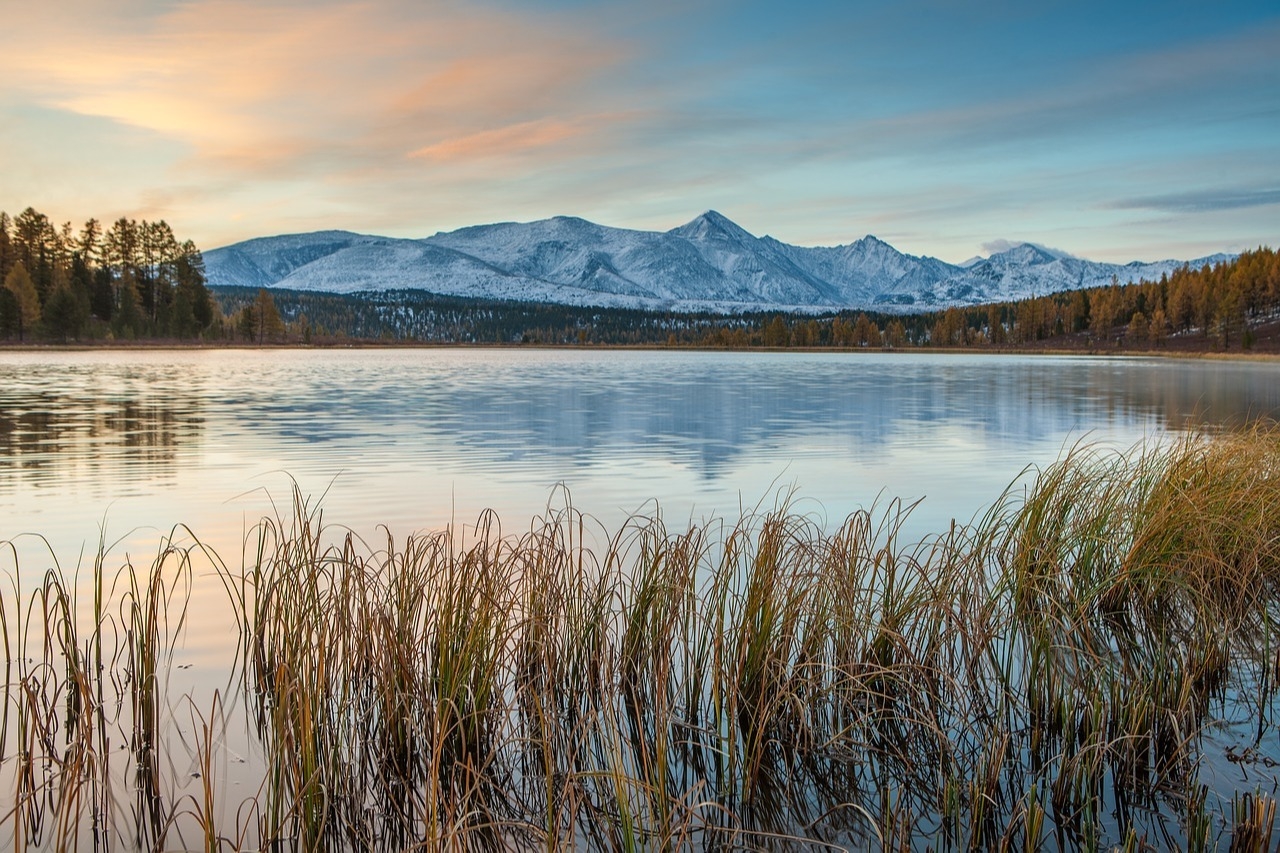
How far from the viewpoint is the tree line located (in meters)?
91.7

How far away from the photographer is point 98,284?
107000 millimetres

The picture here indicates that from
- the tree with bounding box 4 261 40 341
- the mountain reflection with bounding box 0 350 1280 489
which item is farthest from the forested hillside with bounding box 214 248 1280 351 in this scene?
the mountain reflection with bounding box 0 350 1280 489

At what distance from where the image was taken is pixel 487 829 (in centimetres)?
445

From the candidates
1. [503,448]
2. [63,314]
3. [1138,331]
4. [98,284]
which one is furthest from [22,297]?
[1138,331]

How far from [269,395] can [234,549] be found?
93.1ft

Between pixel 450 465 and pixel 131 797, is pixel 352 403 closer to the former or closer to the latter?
pixel 450 465

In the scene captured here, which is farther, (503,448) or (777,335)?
(777,335)

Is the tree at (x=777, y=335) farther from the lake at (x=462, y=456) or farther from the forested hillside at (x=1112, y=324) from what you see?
the lake at (x=462, y=456)

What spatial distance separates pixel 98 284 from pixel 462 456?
106435mm

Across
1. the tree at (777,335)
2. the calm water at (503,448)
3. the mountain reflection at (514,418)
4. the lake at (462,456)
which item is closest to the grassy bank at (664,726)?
the lake at (462,456)

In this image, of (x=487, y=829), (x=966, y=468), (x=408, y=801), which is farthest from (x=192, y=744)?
(x=966, y=468)

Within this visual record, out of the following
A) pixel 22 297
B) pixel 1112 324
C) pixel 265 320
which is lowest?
pixel 265 320

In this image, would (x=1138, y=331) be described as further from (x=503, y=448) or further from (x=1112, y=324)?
(x=503, y=448)

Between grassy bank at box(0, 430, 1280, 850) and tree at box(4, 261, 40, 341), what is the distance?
100607 millimetres
